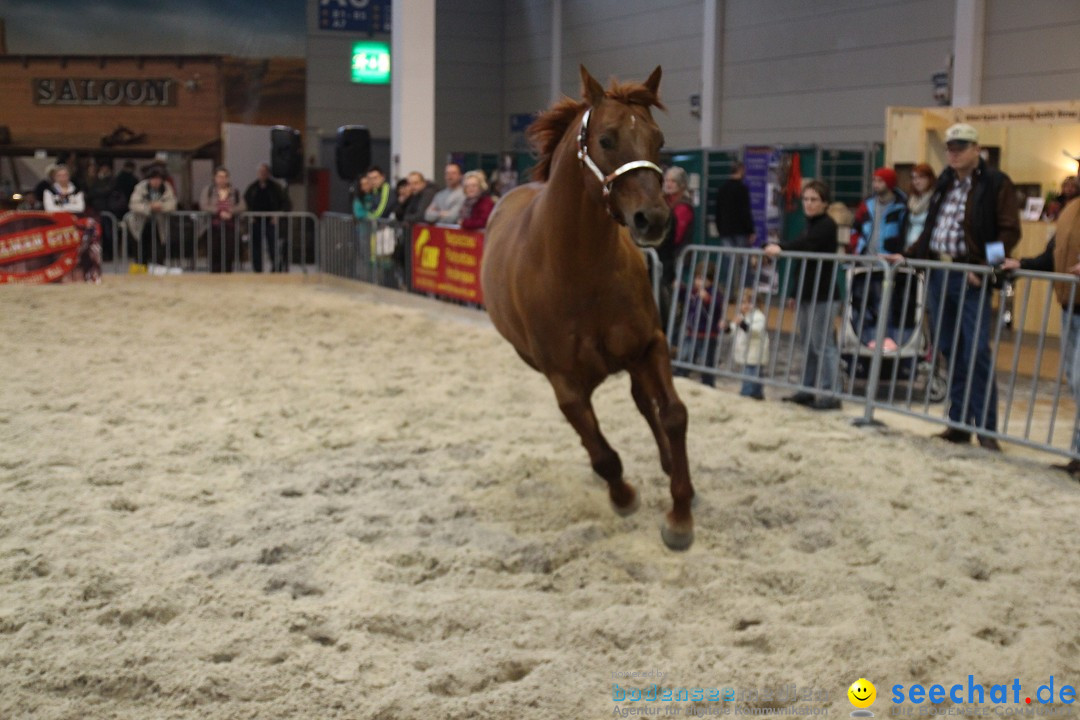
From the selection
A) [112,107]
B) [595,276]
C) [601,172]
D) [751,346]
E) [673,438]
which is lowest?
[751,346]

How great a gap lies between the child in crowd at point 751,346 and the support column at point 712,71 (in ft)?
37.7

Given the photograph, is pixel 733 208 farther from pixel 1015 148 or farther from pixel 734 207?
pixel 1015 148

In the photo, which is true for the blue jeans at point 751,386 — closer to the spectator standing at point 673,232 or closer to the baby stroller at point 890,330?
the baby stroller at point 890,330

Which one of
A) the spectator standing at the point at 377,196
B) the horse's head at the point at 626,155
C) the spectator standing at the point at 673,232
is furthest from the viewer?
the spectator standing at the point at 377,196

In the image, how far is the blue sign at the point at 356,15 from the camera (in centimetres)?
2177

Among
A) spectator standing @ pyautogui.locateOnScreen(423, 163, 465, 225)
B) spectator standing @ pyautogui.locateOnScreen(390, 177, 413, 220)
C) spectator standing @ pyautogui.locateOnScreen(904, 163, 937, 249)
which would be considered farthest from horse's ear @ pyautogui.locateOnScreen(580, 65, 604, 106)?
spectator standing @ pyautogui.locateOnScreen(390, 177, 413, 220)

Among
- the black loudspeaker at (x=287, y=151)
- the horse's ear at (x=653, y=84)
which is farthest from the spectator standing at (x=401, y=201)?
the horse's ear at (x=653, y=84)

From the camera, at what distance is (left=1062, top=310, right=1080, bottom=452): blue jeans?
6.34m

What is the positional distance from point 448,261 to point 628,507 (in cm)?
865

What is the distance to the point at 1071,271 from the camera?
6504 mm

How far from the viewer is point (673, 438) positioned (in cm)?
500

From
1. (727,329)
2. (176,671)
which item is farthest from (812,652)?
(727,329)

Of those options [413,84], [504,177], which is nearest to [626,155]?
[413,84]

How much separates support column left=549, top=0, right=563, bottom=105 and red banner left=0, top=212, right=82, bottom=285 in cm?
1178
